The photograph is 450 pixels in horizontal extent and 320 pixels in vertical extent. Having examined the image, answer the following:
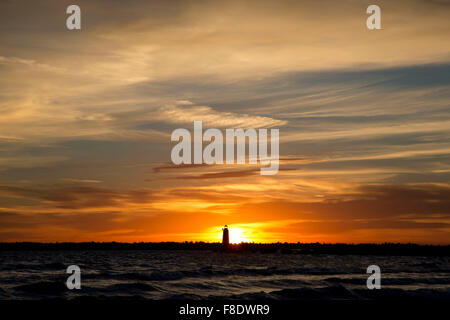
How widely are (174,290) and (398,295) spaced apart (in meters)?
15.8

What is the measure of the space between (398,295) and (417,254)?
145 metres

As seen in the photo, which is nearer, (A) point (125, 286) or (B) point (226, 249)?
(A) point (125, 286)

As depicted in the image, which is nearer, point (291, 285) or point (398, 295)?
point (398, 295)
